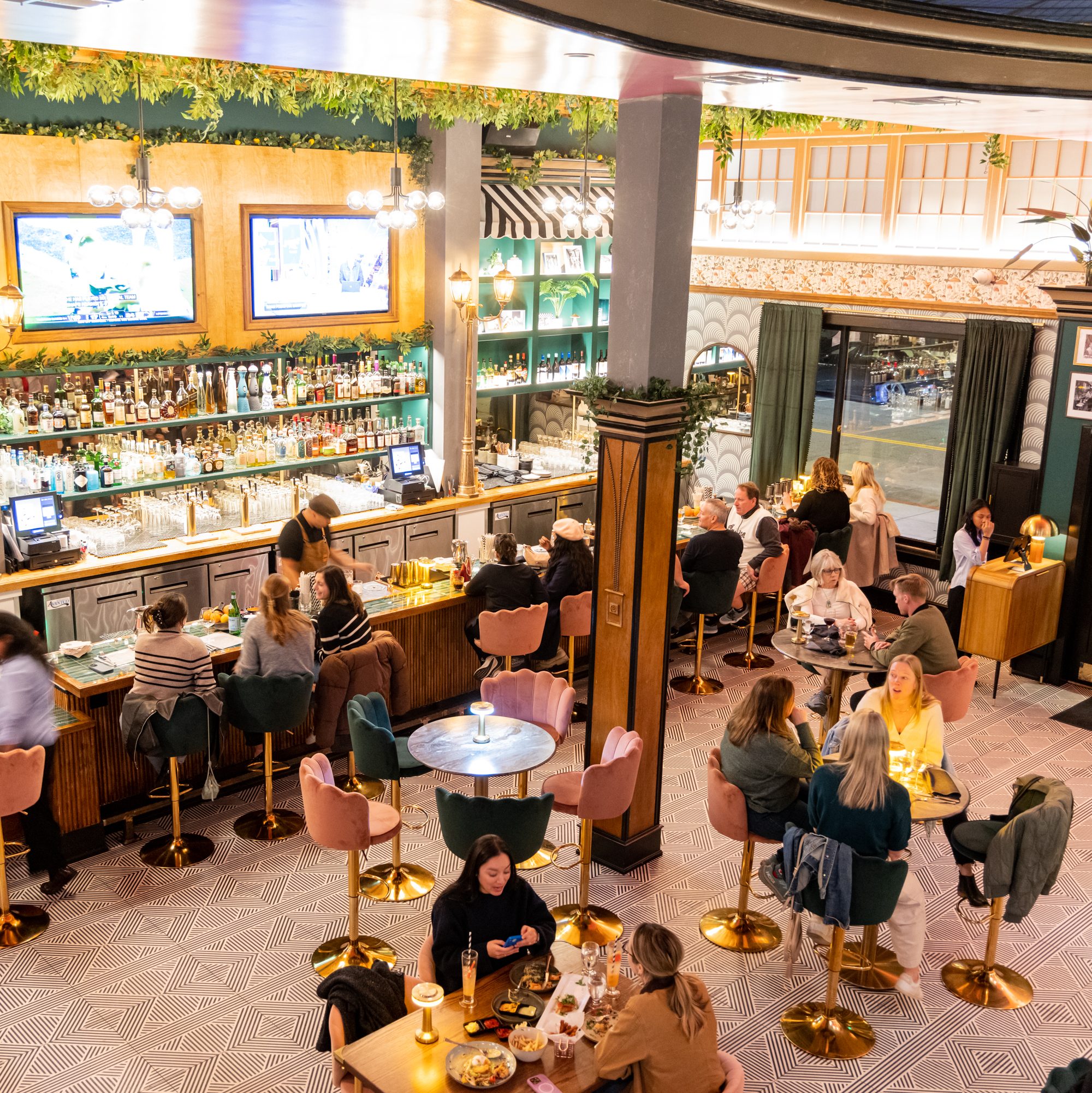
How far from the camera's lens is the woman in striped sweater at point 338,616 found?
22.8ft

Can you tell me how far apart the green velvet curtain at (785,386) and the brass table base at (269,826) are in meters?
6.91

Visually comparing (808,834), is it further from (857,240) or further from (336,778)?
(857,240)

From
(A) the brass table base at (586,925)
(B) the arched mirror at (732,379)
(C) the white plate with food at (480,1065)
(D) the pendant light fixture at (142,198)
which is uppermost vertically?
(D) the pendant light fixture at (142,198)

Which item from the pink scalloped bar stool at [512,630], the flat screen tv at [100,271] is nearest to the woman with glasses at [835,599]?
the pink scalloped bar stool at [512,630]

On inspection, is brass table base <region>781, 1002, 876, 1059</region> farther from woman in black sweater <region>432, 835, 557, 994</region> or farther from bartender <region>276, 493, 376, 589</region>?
bartender <region>276, 493, 376, 589</region>

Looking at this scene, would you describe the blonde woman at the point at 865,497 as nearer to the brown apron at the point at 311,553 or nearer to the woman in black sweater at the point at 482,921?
the brown apron at the point at 311,553

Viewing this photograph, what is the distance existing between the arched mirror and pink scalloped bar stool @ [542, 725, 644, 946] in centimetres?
687

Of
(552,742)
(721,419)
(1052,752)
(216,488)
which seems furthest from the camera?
(721,419)

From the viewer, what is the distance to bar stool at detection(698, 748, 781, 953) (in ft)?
18.6

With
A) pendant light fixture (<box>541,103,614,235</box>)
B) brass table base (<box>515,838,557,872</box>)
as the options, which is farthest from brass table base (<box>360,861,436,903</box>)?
pendant light fixture (<box>541,103,614,235</box>)

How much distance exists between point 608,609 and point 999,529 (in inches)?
208

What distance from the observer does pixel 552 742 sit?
19.9 feet

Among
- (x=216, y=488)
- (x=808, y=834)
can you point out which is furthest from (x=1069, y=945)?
(x=216, y=488)

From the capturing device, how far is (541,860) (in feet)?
22.0
